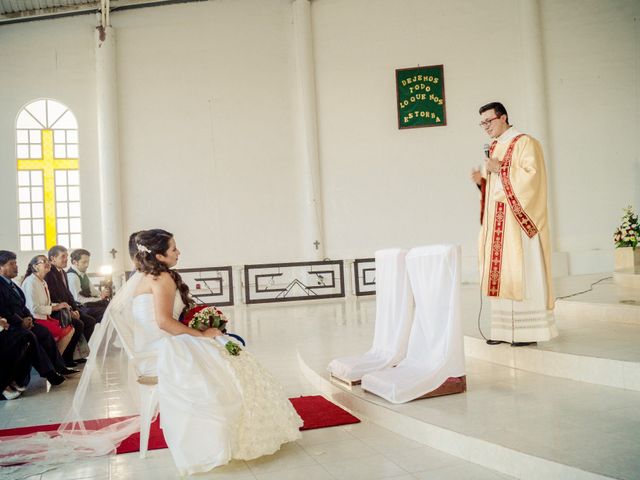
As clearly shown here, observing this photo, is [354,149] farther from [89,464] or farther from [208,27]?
[89,464]

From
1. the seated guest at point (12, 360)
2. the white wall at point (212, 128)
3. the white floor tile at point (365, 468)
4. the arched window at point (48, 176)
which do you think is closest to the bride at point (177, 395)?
the white floor tile at point (365, 468)

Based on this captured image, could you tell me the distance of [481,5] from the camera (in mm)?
13641

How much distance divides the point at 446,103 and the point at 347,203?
127 inches

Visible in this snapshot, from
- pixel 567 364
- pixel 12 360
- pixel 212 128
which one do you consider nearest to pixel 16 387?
pixel 12 360

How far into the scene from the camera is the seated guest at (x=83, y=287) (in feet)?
25.0

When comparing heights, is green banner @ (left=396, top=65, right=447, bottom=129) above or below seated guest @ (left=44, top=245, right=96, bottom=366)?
above

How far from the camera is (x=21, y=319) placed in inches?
216

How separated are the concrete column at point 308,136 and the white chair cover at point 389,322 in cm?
883

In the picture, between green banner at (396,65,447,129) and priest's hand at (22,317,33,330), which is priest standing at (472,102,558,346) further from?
green banner at (396,65,447,129)

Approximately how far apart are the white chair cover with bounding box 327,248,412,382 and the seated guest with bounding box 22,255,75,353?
10.4 feet

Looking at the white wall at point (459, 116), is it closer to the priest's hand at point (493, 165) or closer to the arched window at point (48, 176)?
Result: the arched window at point (48, 176)

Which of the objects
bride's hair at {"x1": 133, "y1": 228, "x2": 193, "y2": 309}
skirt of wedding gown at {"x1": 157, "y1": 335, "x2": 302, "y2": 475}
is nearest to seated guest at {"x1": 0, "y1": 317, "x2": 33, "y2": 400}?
bride's hair at {"x1": 133, "y1": 228, "x2": 193, "y2": 309}

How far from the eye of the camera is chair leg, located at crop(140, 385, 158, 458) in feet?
11.7

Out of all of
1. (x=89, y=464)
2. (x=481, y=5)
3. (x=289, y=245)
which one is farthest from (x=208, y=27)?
(x=89, y=464)
